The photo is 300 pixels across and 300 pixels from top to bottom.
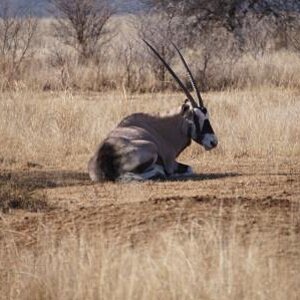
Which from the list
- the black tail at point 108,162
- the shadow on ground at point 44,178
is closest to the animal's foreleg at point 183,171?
the black tail at point 108,162

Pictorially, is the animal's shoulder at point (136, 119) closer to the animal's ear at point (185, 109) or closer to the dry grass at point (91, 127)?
the animal's ear at point (185, 109)

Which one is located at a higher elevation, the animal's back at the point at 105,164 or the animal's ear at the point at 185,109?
the animal's ear at the point at 185,109

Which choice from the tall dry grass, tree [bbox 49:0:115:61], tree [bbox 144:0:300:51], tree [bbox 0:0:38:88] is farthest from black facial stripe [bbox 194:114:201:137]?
tree [bbox 49:0:115:61]

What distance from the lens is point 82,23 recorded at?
31891 mm

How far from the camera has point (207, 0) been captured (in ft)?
99.7

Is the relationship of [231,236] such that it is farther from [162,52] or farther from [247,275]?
[162,52]

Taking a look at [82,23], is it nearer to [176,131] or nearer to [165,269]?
[176,131]

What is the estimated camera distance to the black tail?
446 inches

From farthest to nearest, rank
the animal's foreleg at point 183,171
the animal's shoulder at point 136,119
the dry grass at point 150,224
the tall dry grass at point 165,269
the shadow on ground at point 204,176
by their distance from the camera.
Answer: the animal's shoulder at point 136,119
the animal's foreleg at point 183,171
the shadow on ground at point 204,176
the dry grass at point 150,224
the tall dry grass at point 165,269

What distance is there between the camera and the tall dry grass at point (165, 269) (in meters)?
6.12

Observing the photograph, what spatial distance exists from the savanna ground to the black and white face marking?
0.34 metres

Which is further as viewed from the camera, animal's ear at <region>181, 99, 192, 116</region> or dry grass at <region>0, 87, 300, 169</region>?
dry grass at <region>0, 87, 300, 169</region>

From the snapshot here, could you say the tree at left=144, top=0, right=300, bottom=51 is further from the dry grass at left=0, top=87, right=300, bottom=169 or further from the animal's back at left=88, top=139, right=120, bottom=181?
the animal's back at left=88, top=139, right=120, bottom=181

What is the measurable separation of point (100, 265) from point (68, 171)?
6.00m
